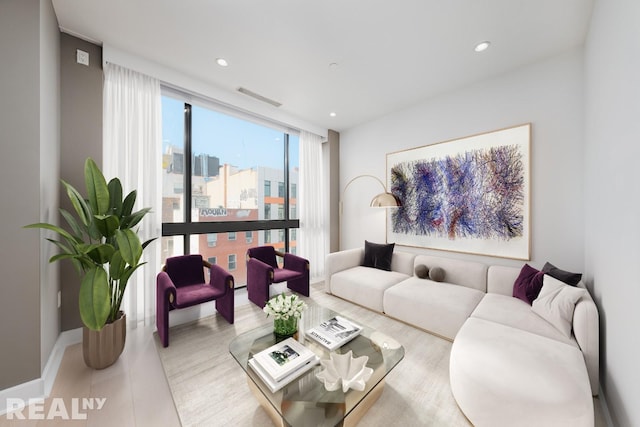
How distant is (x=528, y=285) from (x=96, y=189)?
162 inches

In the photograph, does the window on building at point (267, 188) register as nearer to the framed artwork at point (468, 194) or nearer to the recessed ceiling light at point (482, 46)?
the framed artwork at point (468, 194)

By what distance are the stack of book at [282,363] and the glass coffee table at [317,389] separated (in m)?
0.04

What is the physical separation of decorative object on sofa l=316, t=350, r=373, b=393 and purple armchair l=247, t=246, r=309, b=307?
168 centimetres

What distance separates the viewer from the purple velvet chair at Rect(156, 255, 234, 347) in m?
2.24

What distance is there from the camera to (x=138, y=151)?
263 centimetres

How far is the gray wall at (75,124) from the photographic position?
7.29ft

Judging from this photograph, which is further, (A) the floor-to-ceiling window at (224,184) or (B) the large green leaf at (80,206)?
(A) the floor-to-ceiling window at (224,184)

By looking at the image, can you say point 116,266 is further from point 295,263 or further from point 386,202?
point 386,202

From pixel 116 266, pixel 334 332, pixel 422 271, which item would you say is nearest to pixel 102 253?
pixel 116 266

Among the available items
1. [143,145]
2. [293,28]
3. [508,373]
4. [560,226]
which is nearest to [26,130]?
[143,145]

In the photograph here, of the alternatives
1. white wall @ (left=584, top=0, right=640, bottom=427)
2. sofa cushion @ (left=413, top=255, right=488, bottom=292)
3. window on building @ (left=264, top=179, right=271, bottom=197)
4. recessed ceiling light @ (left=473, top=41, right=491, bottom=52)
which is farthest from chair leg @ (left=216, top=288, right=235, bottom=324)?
recessed ceiling light @ (left=473, top=41, right=491, bottom=52)

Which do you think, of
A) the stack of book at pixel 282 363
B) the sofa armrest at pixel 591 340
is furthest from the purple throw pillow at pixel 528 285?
the stack of book at pixel 282 363

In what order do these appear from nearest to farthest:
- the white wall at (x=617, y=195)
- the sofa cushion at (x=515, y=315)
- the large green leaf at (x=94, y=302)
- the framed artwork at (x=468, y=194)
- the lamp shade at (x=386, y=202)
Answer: the white wall at (x=617, y=195) < the large green leaf at (x=94, y=302) < the sofa cushion at (x=515, y=315) < the framed artwork at (x=468, y=194) < the lamp shade at (x=386, y=202)

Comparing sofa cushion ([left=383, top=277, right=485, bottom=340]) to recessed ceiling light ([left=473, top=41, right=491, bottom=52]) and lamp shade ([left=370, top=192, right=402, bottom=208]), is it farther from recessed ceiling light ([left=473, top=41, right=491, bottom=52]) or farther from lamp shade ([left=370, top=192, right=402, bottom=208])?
recessed ceiling light ([left=473, top=41, right=491, bottom=52])
